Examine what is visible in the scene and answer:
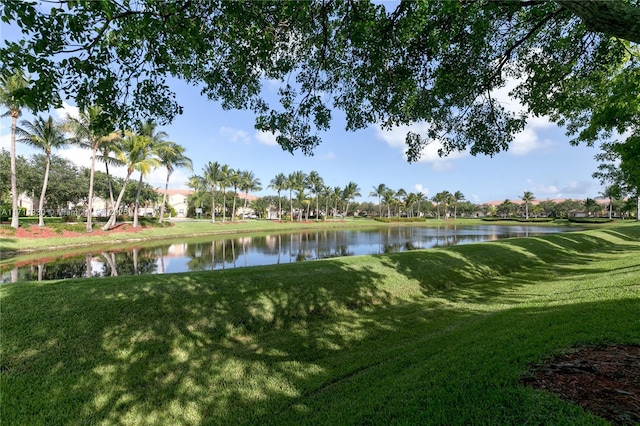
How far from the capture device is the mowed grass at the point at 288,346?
11.1 feet

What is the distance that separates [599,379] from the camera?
2.88m

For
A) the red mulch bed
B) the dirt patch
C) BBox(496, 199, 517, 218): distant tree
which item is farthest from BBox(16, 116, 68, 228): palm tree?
BBox(496, 199, 517, 218): distant tree

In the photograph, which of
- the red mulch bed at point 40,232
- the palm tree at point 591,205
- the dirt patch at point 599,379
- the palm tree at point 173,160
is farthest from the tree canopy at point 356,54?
the palm tree at point 591,205

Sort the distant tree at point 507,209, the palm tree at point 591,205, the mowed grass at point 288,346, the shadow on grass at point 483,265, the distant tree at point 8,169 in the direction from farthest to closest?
the distant tree at point 507,209, the palm tree at point 591,205, the distant tree at point 8,169, the shadow on grass at point 483,265, the mowed grass at point 288,346

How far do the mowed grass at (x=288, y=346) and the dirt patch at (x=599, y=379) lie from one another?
172 millimetres

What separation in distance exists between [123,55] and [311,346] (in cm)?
568

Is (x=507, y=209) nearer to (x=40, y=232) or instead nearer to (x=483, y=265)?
(x=483, y=265)

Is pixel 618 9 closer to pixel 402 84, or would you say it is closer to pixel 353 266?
pixel 402 84

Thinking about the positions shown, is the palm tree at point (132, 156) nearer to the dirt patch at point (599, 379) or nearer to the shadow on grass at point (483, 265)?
the shadow on grass at point (483, 265)

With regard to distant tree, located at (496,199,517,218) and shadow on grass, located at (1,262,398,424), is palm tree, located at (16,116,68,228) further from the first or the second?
distant tree, located at (496,199,517,218)

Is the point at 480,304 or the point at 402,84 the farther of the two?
the point at 480,304

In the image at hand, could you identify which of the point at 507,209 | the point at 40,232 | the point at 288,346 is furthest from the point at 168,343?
the point at 507,209

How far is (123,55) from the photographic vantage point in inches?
153

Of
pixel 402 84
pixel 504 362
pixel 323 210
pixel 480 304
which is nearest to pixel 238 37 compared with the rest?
pixel 402 84
